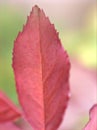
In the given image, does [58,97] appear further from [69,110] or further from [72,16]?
[72,16]

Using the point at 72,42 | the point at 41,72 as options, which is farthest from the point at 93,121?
the point at 72,42

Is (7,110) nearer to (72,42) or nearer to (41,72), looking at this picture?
(41,72)

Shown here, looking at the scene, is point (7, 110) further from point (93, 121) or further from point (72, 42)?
point (72, 42)

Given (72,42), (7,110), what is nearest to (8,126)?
(7,110)

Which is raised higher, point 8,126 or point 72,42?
point 8,126

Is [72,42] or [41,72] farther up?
[41,72]

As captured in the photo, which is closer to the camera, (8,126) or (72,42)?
(8,126)
